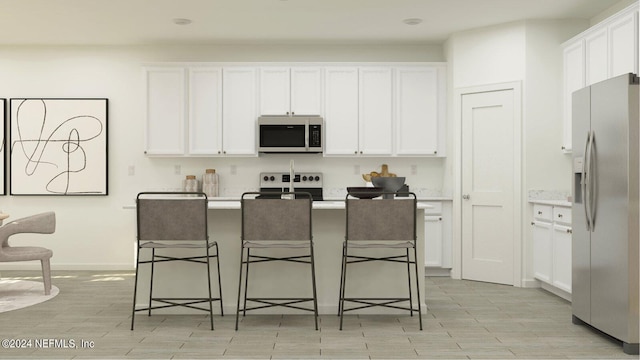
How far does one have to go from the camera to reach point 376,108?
22.1 ft

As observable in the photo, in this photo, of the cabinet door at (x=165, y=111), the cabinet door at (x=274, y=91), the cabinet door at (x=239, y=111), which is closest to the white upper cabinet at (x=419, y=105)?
the cabinet door at (x=274, y=91)

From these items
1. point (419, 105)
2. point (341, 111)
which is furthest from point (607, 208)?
point (341, 111)

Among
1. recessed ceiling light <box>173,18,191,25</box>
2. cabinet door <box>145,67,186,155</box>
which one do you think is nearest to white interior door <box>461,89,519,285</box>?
recessed ceiling light <box>173,18,191,25</box>

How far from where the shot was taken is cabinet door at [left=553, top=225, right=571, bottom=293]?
4961 mm

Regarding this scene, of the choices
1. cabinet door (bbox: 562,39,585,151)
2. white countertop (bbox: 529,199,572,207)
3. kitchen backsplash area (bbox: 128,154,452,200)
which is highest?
cabinet door (bbox: 562,39,585,151)

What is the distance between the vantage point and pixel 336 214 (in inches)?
178

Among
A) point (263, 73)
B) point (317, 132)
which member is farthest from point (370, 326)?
point (263, 73)

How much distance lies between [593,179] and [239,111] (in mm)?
4005

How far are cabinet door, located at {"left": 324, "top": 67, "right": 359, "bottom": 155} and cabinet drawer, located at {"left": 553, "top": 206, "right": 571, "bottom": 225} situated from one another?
Result: 2.33 m

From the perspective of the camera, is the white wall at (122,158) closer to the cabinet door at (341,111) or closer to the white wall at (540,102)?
the cabinet door at (341,111)

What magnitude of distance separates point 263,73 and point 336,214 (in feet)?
9.03

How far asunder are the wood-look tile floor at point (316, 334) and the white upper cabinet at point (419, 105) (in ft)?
7.07

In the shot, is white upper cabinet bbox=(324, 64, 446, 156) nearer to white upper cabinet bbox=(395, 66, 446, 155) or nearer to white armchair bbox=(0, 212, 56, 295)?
white upper cabinet bbox=(395, 66, 446, 155)

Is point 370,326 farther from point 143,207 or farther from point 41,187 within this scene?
point 41,187
